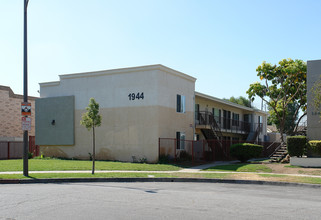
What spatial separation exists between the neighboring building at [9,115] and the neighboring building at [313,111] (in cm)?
2706

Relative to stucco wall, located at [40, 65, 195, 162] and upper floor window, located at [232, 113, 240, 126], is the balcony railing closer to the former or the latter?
upper floor window, located at [232, 113, 240, 126]

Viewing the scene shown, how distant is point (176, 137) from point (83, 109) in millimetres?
7788

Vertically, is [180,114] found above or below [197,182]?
above

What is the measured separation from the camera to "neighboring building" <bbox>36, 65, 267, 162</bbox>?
2683cm

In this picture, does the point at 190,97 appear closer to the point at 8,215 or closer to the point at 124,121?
the point at 124,121

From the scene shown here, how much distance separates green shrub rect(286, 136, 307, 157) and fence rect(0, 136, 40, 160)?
21.3m

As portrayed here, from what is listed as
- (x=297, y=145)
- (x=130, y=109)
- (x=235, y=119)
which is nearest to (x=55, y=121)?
(x=130, y=109)

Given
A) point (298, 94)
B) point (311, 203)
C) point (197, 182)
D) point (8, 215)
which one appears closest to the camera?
point (8, 215)

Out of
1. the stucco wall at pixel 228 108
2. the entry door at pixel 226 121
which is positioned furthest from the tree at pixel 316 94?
the entry door at pixel 226 121

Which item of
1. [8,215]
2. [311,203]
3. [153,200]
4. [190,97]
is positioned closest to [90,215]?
[8,215]

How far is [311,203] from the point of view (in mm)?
10047

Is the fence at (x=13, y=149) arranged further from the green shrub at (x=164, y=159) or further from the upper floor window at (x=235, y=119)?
the upper floor window at (x=235, y=119)

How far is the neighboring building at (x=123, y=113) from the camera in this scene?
26828mm

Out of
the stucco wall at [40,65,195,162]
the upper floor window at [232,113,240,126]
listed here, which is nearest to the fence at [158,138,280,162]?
the stucco wall at [40,65,195,162]
